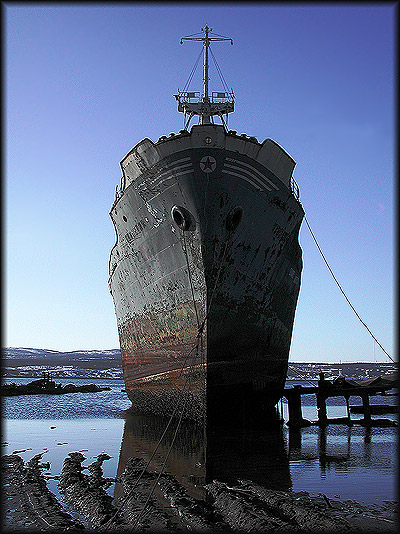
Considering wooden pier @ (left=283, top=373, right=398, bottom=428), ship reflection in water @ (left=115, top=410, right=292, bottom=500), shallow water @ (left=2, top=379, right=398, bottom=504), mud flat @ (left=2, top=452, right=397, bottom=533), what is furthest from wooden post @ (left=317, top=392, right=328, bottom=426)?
mud flat @ (left=2, top=452, right=397, bottom=533)

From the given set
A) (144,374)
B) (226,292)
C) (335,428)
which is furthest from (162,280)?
(335,428)

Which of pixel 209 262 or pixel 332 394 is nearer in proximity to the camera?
pixel 209 262

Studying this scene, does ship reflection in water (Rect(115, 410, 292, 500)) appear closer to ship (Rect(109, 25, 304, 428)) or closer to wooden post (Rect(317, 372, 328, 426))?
ship (Rect(109, 25, 304, 428))

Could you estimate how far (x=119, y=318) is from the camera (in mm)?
17188

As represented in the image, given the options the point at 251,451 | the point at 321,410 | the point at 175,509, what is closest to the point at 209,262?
the point at 251,451

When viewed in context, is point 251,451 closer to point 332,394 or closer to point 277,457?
point 277,457

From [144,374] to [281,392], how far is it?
13.8 ft

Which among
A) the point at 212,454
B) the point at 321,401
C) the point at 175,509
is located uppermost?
the point at 175,509

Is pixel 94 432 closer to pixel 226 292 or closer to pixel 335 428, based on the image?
pixel 226 292

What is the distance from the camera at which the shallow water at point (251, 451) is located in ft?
23.6

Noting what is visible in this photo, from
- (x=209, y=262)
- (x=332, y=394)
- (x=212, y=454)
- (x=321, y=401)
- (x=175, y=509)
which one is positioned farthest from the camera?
(x=321, y=401)

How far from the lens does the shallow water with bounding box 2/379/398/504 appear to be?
7.20m

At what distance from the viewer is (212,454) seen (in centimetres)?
904

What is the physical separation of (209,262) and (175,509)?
6.15 meters
